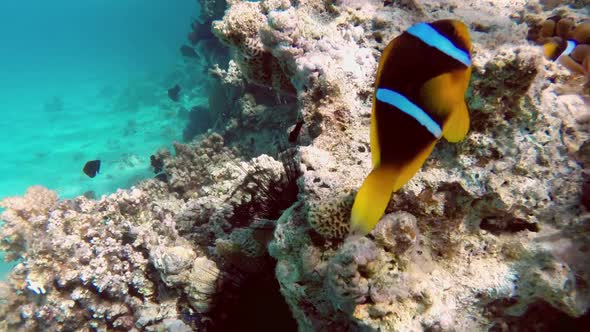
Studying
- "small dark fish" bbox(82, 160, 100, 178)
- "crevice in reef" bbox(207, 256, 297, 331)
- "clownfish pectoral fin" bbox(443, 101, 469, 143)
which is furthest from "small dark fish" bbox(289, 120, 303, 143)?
"small dark fish" bbox(82, 160, 100, 178)

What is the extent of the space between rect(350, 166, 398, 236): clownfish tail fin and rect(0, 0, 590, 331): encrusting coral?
0.53m

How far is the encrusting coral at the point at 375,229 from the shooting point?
1766mm

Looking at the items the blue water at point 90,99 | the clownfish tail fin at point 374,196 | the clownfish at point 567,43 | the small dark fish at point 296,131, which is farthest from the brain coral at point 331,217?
the blue water at point 90,99

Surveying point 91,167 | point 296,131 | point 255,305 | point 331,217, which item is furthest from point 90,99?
point 331,217

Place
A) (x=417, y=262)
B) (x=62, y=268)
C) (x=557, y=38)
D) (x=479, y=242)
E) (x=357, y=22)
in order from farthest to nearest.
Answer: (x=62, y=268) < (x=357, y=22) < (x=557, y=38) < (x=479, y=242) < (x=417, y=262)

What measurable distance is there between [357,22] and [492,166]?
2.00 m

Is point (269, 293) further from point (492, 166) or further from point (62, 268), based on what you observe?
point (62, 268)

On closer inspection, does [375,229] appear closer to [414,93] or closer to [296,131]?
[414,93]

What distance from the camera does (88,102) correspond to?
2570cm

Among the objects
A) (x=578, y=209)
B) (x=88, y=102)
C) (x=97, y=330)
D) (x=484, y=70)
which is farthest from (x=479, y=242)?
(x=88, y=102)

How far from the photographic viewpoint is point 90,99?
1047 inches

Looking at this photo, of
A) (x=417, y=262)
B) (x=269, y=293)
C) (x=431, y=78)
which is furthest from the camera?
(x=269, y=293)

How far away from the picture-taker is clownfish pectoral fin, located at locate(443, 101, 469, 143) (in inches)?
40.1

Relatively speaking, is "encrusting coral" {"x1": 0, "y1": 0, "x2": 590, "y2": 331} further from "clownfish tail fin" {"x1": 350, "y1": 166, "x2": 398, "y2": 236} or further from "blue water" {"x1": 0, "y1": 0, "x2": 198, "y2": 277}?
"blue water" {"x1": 0, "y1": 0, "x2": 198, "y2": 277}
